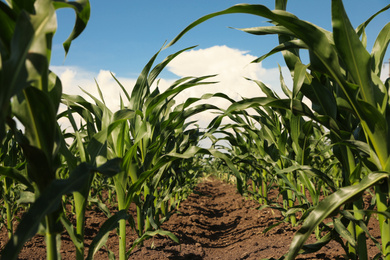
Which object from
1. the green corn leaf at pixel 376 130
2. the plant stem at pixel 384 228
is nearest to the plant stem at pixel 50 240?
Result: the green corn leaf at pixel 376 130

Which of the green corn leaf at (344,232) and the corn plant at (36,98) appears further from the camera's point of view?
the green corn leaf at (344,232)

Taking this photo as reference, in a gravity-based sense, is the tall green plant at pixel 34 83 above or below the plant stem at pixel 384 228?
above

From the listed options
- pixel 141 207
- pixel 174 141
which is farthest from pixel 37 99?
pixel 174 141

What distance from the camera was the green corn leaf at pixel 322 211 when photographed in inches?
39.8

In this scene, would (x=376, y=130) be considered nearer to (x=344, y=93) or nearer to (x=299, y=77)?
(x=344, y=93)

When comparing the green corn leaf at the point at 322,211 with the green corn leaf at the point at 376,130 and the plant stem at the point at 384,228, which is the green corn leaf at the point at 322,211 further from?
the plant stem at the point at 384,228

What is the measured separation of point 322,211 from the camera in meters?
1.03

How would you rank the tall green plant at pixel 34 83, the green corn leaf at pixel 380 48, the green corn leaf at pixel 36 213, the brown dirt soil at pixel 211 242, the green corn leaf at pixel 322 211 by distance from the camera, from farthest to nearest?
the brown dirt soil at pixel 211 242, the green corn leaf at pixel 380 48, the green corn leaf at pixel 322 211, the green corn leaf at pixel 36 213, the tall green plant at pixel 34 83

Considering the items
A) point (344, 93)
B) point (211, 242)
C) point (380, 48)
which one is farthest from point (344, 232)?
point (211, 242)

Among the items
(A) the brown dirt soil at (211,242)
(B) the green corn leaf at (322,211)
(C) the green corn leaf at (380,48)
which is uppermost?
(C) the green corn leaf at (380,48)

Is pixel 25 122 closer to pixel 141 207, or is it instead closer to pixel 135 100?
pixel 135 100

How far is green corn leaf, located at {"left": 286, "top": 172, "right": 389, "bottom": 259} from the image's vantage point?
1.01m

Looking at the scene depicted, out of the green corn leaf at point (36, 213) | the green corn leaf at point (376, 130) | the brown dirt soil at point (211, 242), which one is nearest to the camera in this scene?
the green corn leaf at point (36, 213)

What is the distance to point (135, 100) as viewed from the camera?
2.15 m
